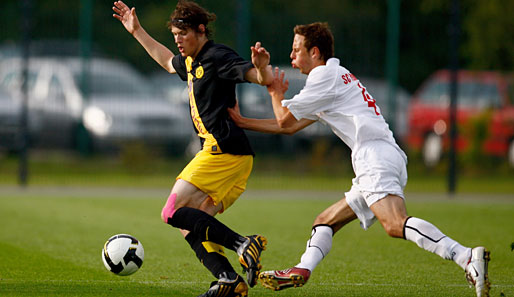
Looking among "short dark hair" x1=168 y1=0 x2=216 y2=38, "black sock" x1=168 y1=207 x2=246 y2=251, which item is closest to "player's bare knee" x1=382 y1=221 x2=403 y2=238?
"black sock" x1=168 y1=207 x2=246 y2=251

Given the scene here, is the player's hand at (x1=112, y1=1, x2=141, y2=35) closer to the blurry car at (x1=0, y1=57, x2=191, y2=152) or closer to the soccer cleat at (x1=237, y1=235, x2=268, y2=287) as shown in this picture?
the soccer cleat at (x1=237, y1=235, x2=268, y2=287)

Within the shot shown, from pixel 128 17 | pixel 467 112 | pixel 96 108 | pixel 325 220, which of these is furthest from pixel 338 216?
pixel 467 112

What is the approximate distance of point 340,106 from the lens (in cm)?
599

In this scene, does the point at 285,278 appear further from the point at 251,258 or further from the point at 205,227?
the point at 205,227

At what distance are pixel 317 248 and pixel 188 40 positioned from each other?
171cm

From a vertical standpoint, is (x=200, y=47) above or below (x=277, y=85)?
above

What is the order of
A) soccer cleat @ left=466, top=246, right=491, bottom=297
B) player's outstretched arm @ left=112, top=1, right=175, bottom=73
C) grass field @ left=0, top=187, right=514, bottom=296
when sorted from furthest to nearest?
1. player's outstretched arm @ left=112, top=1, right=175, bottom=73
2. grass field @ left=0, top=187, right=514, bottom=296
3. soccer cleat @ left=466, top=246, right=491, bottom=297

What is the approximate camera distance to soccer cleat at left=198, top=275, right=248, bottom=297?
18.6 ft

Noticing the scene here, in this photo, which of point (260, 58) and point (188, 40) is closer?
point (260, 58)

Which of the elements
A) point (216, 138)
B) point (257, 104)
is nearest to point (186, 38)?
point (216, 138)

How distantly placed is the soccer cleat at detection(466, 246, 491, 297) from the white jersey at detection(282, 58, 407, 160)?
951 mm

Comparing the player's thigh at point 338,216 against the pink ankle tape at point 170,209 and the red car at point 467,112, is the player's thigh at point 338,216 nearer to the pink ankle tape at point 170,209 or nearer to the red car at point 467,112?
the pink ankle tape at point 170,209

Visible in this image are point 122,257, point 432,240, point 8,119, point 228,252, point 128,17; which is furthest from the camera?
point 8,119

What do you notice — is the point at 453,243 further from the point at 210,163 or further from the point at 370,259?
the point at 370,259
